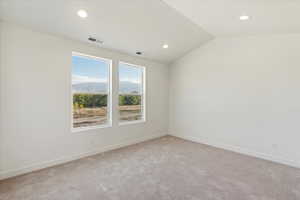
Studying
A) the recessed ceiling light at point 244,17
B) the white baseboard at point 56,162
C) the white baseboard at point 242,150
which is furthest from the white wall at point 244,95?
the white baseboard at point 56,162

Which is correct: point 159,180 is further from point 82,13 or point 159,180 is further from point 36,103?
point 82,13

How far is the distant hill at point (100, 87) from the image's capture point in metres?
3.52

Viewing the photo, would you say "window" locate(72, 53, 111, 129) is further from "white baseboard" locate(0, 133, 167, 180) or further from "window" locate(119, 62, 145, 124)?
"white baseboard" locate(0, 133, 167, 180)

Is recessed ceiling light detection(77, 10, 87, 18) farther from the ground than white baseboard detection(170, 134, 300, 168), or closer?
farther from the ground

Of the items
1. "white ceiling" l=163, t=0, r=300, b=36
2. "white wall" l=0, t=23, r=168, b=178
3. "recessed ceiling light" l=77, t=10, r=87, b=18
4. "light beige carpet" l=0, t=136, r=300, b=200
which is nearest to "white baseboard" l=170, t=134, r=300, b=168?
"light beige carpet" l=0, t=136, r=300, b=200

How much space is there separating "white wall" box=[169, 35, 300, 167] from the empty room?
0.02 m

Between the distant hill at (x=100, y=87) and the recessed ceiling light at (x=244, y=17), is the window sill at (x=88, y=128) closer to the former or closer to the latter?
the distant hill at (x=100, y=87)

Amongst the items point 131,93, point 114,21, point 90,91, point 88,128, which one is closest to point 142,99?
point 131,93

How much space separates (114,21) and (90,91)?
167 centimetres

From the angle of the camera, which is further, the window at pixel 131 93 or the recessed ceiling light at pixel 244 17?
the window at pixel 131 93

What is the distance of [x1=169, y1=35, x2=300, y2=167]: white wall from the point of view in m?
3.22

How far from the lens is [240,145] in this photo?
12.8 feet

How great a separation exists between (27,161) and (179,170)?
2.73m

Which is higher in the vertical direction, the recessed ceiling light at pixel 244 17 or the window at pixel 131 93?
the recessed ceiling light at pixel 244 17
